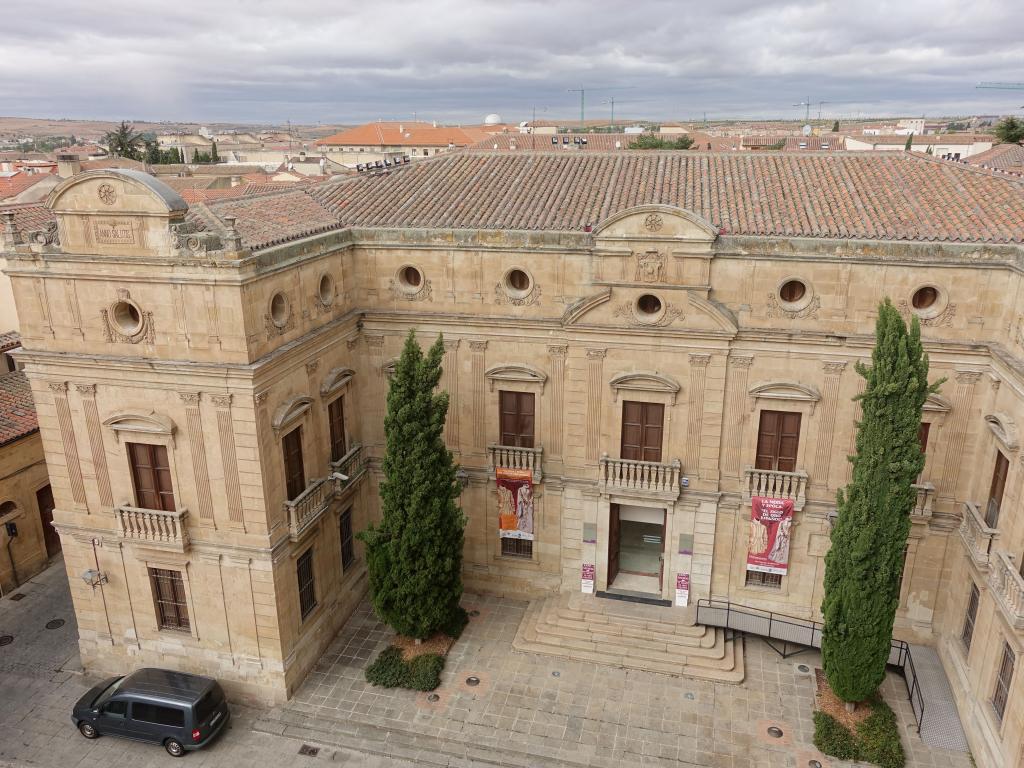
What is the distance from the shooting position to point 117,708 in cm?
1980

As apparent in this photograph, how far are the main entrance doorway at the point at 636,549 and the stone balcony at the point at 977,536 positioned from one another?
27.4 feet

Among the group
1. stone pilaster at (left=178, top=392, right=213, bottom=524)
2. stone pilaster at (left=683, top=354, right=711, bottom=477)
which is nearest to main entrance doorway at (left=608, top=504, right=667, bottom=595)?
stone pilaster at (left=683, top=354, right=711, bottom=477)

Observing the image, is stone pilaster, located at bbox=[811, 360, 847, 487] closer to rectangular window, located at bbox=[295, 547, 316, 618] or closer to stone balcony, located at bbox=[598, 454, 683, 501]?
stone balcony, located at bbox=[598, 454, 683, 501]

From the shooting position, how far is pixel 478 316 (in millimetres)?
23359

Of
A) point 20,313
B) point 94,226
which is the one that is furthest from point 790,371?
point 20,313

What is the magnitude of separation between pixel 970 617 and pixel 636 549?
10313 millimetres

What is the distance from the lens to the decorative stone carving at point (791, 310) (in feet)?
69.7

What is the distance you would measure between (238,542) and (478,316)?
941 cm

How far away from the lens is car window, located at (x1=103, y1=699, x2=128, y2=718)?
19750 millimetres

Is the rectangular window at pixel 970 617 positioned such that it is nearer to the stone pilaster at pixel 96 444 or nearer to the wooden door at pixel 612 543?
the wooden door at pixel 612 543

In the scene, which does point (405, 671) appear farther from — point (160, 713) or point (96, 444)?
point (96, 444)

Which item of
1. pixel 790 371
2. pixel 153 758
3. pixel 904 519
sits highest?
pixel 790 371

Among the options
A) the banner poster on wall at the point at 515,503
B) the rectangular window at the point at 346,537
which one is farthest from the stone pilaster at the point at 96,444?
the banner poster on wall at the point at 515,503

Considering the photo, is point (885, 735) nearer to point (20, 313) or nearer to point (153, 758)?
point (153, 758)
